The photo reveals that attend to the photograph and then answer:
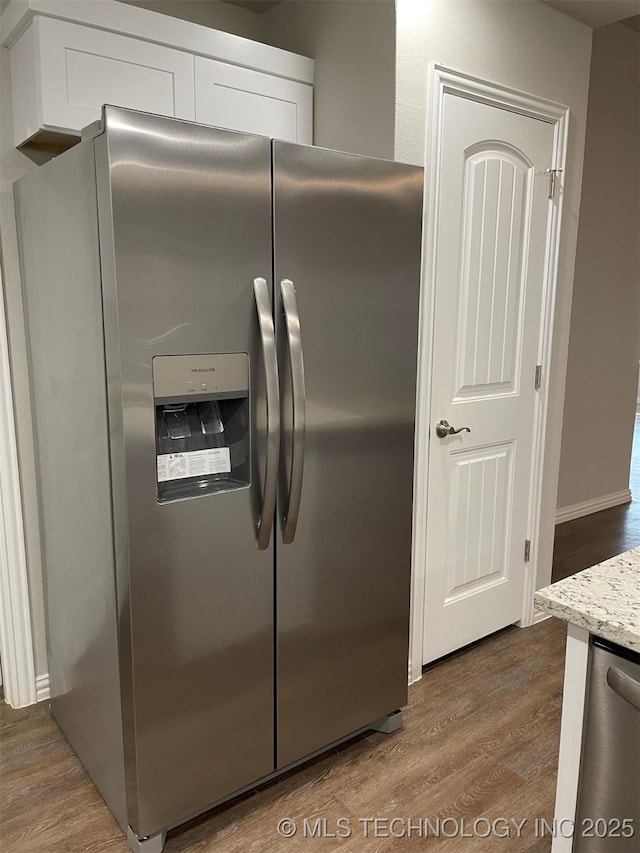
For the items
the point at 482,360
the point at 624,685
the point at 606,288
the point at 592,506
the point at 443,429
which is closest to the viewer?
the point at 624,685

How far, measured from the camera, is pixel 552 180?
2.73 meters

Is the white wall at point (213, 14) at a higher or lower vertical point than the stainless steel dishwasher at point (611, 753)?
higher

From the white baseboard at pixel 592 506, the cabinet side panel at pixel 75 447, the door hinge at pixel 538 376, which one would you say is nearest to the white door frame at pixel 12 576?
the cabinet side panel at pixel 75 447

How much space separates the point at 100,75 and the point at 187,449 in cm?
113

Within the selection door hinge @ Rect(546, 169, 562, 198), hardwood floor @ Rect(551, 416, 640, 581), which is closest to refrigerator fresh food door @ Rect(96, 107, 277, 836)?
door hinge @ Rect(546, 169, 562, 198)

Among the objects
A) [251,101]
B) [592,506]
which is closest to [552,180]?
[251,101]

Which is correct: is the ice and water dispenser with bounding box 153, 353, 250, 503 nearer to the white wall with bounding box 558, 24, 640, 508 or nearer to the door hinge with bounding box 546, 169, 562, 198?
the door hinge with bounding box 546, 169, 562, 198

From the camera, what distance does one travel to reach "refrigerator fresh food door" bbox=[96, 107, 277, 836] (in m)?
1.54

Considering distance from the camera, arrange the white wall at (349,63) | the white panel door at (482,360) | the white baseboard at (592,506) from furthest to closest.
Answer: the white baseboard at (592,506) < the white panel door at (482,360) < the white wall at (349,63)

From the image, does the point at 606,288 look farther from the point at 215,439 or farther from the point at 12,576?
the point at 12,576

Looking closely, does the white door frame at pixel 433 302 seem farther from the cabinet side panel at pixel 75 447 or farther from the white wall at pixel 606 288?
the white wall at pixel 606 288

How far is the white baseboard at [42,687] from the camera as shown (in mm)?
2484

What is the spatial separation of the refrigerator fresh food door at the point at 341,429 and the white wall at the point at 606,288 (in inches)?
106

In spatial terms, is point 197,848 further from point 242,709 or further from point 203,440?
point 203,440
